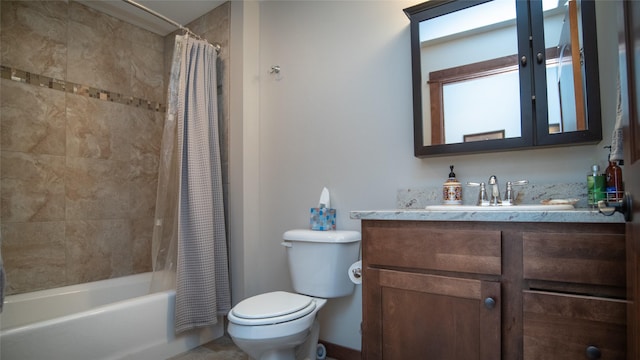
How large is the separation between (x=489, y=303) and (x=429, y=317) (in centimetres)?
21

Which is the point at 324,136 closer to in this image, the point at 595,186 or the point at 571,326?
the point at 595,186

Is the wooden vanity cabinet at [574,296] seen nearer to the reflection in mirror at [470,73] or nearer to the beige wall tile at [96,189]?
the reflection in mirror at [470,73]

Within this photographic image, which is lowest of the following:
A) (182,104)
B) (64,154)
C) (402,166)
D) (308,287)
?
(308,287)

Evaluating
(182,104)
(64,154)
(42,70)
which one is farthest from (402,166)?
(42,70)

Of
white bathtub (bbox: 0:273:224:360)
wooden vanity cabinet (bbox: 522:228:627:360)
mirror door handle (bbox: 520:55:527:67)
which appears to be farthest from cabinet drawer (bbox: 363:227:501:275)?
white bathtub (bbox: 0:273:224:360)

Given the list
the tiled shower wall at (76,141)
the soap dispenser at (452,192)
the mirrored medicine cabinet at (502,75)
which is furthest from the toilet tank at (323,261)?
Answer: the tiled shower wall at (76,141)

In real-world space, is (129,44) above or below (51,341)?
above

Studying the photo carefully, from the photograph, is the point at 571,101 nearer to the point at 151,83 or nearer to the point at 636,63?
the point at 636,63

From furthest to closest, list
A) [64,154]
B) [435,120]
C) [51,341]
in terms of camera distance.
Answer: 1. [64,154]
2. [435,120]
3. [51,341]

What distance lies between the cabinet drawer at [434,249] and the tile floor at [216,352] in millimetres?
1184

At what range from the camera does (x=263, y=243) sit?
229 centimetres

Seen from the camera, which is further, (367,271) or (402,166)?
(402,166)

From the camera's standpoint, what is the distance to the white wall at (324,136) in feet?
5.71

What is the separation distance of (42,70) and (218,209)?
144 cm
